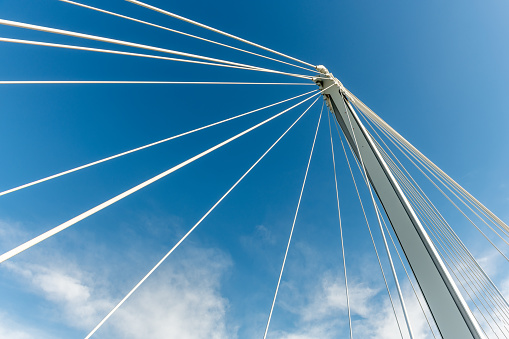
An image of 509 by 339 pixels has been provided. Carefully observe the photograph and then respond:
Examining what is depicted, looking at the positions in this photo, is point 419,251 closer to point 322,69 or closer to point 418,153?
point 418,153

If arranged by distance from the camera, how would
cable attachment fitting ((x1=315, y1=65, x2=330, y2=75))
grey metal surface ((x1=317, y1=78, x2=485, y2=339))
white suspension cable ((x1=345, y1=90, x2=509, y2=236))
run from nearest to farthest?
grey metal surface ((x1=317, y1=78, x2=485, y2=339)) → white suspension cable ((x1=345, y1=90, x2=509, y2=236)) → cable attachment fitting ((x1=315, y1=65, x2=330, y2=75))

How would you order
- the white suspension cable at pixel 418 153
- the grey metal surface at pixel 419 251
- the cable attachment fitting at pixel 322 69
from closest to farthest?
the grey metal surface at pixel 419 251
the white suspension cable at pixel 418 153
the cable attachment fitting at pixel 322 69

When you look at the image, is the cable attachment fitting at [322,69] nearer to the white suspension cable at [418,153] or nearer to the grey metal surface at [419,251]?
the white suspension cable at [418,153]

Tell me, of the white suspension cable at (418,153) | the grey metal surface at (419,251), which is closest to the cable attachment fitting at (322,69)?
the white suspension cable at (418,153)

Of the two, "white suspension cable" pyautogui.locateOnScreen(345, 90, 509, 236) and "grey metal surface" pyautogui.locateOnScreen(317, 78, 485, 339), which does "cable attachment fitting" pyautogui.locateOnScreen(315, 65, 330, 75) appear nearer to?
"white suspension cable" pyautogui.locateOnScreen(345, 90, 509, 236)

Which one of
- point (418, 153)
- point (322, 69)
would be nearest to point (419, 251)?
point (418, 153)

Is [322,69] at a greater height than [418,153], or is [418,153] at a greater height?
[322,69]

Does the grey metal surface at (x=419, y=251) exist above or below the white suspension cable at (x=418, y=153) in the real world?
below

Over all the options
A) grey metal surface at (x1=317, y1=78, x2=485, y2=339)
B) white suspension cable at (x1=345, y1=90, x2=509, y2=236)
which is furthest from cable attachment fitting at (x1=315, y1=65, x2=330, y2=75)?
grey metal surface at (x1=317, y1=78, x2=485, y2=339)

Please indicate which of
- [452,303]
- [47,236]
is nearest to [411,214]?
[452,303]

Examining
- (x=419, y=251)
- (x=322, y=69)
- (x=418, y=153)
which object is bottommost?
(x=419, y=251)

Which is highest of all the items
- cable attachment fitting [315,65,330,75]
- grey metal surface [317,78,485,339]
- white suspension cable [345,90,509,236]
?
cable attachment fitting [315,65,330,75]

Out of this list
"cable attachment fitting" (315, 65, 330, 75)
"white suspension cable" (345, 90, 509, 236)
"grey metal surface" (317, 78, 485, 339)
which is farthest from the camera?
"cable attachment fitting" (315, 65, 330, 75)

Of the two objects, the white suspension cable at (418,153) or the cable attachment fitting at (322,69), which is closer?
the white suspension cable at (418,153)
